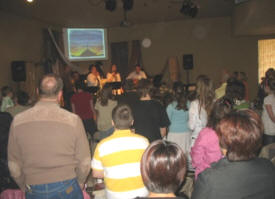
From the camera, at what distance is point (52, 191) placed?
171 centimetres

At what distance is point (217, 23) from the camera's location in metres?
9.93

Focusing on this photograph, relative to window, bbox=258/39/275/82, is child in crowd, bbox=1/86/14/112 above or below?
below

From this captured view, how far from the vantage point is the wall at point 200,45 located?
9758 mm

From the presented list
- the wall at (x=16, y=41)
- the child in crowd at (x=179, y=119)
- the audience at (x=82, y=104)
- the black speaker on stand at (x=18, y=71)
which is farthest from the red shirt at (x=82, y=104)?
the wall at (x=16, y=41)

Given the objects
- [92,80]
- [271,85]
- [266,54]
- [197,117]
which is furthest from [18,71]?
[266,54]

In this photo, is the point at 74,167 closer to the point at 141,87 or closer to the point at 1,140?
the point at 1,140

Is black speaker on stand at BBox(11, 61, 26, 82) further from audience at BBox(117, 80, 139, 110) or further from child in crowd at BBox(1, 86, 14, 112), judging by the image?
audience at BBox(117, 80, 139, 110)

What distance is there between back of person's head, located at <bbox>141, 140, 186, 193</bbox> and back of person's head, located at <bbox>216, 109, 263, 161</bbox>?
0.29 m

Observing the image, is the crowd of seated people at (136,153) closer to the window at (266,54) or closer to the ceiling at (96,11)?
the ceiling at (96,11)

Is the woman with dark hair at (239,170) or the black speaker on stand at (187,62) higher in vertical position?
the black speaker on stand at (187,62)

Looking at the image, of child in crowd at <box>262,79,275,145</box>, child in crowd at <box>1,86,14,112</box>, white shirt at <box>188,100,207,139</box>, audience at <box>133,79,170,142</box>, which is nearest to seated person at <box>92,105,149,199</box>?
A: audience at <box>133,79,170,142</box>

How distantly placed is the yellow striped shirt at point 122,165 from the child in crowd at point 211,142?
562 millimetres

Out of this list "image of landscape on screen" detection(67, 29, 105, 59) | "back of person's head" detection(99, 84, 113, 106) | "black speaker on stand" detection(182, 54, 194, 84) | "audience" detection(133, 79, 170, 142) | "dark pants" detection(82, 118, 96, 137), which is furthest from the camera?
"black speaker on stand" detection(182, 54, 194, 84)

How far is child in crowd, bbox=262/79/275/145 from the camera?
317 centimetres
